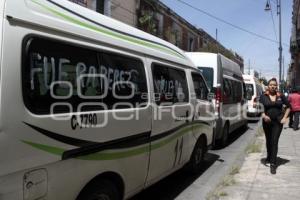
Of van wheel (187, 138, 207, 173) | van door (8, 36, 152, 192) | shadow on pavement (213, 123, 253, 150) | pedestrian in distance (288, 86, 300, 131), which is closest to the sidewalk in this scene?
van wheel (187, 138, 207, 173)

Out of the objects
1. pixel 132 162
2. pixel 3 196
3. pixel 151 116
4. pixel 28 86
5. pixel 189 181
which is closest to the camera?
pixel 3 196

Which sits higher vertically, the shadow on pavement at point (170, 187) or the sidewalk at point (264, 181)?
the sidewalk at point (264, 181)

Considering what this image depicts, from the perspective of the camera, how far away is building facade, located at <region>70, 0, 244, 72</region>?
18275 mm

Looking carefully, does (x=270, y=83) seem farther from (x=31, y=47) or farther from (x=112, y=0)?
(x=112, y=0)

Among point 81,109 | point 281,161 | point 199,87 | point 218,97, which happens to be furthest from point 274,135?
point 81,109

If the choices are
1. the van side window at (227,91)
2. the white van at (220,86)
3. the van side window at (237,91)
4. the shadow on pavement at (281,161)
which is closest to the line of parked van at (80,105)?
the shadow on pavement at (281,161)

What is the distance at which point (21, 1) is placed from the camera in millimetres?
3426

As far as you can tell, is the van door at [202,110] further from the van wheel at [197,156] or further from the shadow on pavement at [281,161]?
the shadow on pavement at [281,161]

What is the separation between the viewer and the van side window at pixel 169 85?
19.0ft

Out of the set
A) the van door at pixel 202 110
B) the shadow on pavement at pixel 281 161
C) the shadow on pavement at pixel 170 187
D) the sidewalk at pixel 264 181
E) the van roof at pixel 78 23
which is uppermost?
the van roof at pixel 78 23

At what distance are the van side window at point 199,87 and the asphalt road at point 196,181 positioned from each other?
1459 millimetres

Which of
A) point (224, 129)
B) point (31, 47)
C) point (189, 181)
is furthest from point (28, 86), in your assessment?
point (224, 129)

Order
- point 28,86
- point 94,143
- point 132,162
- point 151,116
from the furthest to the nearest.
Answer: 1. point 151,116
2. point 132,162
3. point 94,143
4. point 28,86

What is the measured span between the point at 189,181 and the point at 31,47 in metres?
4.95
